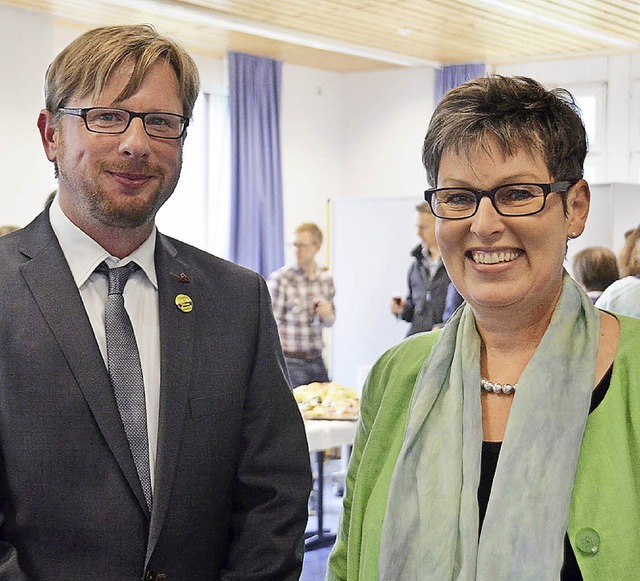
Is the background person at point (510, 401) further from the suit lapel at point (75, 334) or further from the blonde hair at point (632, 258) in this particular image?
the blonde hair at point (632, 258)

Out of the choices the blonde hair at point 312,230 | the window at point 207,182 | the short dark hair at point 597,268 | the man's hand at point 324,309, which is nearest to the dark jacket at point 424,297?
the man's hand at point 324,309

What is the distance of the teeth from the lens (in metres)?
1.63

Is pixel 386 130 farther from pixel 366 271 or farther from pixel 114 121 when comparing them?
pixel 114 121

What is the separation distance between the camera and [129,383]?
1.81 m

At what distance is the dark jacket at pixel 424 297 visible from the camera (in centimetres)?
738

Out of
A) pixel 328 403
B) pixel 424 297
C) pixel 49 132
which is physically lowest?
pixel 328 403

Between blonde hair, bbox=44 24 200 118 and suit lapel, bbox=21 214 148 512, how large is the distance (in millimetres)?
265

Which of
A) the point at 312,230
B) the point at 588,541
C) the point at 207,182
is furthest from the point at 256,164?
the point at 588,541

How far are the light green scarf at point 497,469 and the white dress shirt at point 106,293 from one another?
0.46m

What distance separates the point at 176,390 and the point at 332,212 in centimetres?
750

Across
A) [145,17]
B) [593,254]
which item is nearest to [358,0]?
[145,17]

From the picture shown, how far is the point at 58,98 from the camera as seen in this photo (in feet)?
6.06

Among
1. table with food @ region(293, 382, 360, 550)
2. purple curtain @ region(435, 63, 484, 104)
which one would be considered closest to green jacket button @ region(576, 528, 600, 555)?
table with food @ region(293, 382, 360, 550)

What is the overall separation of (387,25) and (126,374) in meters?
7.18
